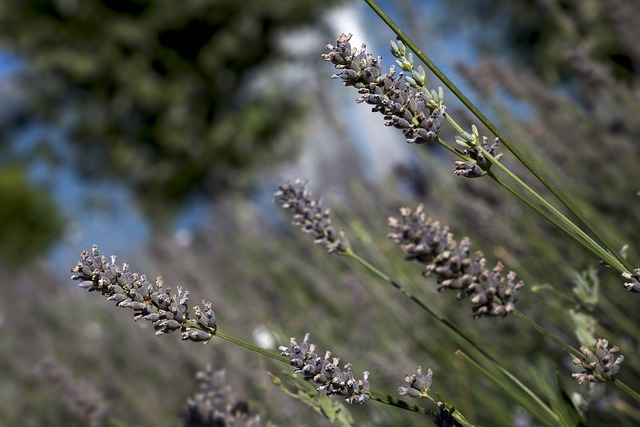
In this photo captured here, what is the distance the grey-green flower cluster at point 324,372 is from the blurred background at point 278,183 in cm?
23

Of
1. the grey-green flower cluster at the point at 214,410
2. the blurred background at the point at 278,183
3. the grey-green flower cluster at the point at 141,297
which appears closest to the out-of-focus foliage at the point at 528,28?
the blurred background at the point at 278,183

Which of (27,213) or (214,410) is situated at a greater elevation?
(27,213)

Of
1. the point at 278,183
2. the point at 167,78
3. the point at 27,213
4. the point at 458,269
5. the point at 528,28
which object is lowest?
the point at 458,269

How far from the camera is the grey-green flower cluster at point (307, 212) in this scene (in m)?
0.75

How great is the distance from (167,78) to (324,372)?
902 centimetres

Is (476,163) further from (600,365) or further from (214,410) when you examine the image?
(214,410)

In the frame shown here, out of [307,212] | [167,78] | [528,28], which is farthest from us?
[167,78]

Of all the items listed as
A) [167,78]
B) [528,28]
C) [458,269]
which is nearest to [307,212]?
[458,269]

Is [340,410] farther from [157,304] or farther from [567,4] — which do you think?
[567,4]

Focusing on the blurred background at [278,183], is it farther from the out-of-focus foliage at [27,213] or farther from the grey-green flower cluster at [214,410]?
the out-of-focus foliage at [27,213]

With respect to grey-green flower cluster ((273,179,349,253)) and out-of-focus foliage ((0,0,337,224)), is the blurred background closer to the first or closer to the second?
out-of-focus foliage ((0,0,337,224))

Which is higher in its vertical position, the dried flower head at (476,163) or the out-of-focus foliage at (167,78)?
the out-of-focus foliage at (167,78)

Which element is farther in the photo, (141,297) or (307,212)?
(307,212)

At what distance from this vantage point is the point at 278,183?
1.10 meters
